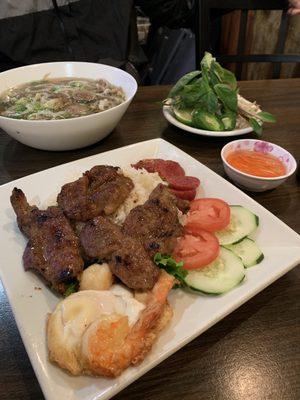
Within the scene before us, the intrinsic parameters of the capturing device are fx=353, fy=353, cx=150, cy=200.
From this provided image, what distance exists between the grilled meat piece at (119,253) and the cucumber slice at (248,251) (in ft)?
A: 1.09

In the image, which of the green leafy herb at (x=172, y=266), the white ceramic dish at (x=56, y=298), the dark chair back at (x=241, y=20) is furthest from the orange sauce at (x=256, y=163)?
the dark chair back at (x=241, y=20)

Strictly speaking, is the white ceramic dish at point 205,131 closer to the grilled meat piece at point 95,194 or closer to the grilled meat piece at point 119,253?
the grilled meat piece at point 95,194

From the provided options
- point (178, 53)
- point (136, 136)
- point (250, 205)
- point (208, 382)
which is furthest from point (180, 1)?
point (208, 382)

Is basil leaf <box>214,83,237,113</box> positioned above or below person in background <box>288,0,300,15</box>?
below

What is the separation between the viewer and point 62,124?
68.8 inches

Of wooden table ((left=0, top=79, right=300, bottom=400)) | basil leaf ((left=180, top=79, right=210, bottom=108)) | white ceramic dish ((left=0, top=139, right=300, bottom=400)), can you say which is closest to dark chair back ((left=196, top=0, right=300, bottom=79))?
basil leaf ((left=180, top=79, right=210, bottom=108))

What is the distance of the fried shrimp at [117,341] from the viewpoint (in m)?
0.88

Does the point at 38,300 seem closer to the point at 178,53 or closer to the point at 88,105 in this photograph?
the point at 88,105

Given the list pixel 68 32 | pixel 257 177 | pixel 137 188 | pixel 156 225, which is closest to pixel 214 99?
pixel 257 177

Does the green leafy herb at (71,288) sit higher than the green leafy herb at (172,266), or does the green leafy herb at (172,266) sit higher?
the green leafy herb at (172,266)

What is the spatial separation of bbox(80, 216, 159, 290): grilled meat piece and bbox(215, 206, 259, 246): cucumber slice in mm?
343

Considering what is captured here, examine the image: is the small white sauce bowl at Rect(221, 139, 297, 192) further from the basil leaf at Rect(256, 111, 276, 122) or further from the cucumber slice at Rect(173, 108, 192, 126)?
the cucumber slice at Rect(173, 108, 192, 126)

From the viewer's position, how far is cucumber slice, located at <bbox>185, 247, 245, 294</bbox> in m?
1.15

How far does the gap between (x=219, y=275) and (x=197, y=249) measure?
0.42 feet
